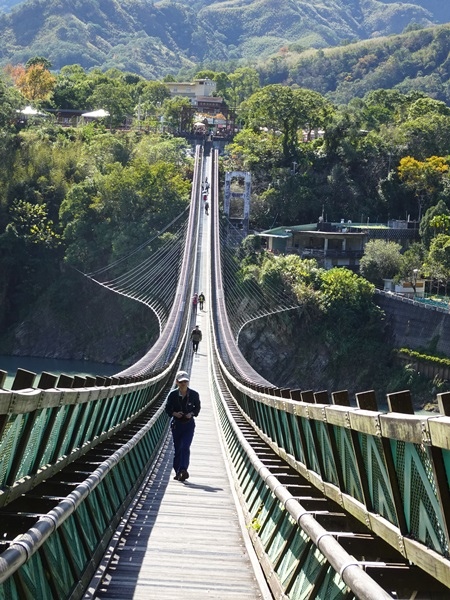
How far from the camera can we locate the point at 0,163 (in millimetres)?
59750

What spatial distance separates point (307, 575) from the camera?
4.66 m

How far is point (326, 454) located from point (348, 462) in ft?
2.03

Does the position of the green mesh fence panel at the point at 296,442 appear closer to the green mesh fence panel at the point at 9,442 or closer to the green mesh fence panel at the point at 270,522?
the green mesh fence panel at the point at 270,522

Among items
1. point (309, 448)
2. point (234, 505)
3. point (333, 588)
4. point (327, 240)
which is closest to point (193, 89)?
point (327, 240)

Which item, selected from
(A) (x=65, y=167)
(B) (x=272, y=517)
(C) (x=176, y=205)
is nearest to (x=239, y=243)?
(C) (x=176, y=205)

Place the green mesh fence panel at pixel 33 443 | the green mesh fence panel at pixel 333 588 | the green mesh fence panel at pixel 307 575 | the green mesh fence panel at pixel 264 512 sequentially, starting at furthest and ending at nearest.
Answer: the green mesh fence panel at pixel 264 512, the green mesh fence panel at pixel 33 443, the green mesh fence panel at pixel 307 575, the green mesh fence panel at pixel 333 588

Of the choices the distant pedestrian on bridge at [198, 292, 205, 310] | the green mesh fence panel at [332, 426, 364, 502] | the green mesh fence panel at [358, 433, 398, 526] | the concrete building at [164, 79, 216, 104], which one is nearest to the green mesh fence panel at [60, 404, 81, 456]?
the green mesh fence panel at [332, 426, 364, 502]

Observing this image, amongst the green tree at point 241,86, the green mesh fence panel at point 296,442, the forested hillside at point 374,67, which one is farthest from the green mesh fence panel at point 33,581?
the forested hillside at point 374,67

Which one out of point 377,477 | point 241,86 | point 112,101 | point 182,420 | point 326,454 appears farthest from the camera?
point 241,86

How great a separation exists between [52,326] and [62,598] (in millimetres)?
50423

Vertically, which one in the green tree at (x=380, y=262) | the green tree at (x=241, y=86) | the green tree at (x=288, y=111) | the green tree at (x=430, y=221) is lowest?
the green tree at (x=380, y=262)

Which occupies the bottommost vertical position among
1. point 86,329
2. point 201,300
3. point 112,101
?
point 86,329

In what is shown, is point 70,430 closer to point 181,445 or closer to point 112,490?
point 112,490

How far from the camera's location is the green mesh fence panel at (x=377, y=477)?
3.99 meters
